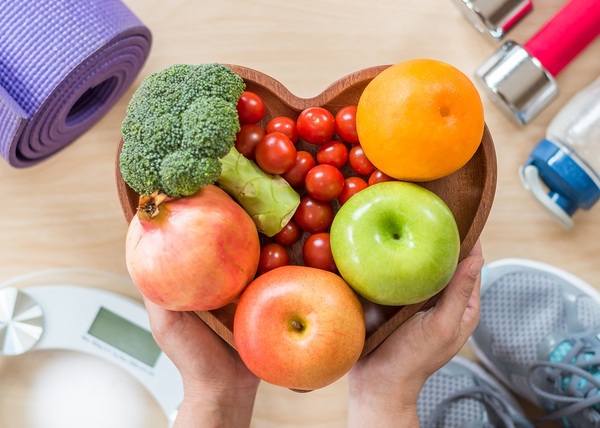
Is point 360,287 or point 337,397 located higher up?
point 360,287

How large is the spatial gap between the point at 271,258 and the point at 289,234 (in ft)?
0.13

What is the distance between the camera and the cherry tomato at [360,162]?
720 millimetres

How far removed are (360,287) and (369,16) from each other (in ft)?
1.71

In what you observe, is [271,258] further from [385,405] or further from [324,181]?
[385,405]

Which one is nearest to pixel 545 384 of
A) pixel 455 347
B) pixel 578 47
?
pixel 455 347

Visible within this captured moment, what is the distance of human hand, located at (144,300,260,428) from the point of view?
0.78m

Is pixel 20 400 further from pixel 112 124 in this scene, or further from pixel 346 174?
pixel 346 174

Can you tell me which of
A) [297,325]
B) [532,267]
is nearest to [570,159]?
[532,267]

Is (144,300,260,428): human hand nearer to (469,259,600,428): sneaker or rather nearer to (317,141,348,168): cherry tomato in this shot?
(317,141,348,168): cherry tomato

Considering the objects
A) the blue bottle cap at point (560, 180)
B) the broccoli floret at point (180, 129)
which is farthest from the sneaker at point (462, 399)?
the broccoli floret at point (180, 129)

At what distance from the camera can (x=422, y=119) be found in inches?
24.7

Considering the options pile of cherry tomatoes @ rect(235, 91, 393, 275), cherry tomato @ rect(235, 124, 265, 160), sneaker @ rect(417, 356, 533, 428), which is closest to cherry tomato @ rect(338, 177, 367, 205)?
pile of cherry tomatoes @ rect(235, 91, 393, 275)

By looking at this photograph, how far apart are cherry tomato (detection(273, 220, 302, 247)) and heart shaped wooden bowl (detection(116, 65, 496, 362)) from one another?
0.6 inches

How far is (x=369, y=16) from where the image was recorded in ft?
3.17
